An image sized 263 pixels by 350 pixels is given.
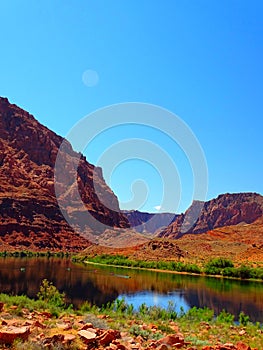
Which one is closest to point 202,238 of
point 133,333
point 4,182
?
point 4,182

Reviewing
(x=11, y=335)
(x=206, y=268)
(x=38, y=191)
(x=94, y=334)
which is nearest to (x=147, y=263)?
(x=206, y=268)

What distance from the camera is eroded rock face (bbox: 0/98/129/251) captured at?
359 feet

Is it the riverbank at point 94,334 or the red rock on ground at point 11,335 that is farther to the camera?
the riverbank at point 94,334

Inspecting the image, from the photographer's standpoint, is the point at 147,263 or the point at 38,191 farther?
the point at 38,191

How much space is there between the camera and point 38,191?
126750mm

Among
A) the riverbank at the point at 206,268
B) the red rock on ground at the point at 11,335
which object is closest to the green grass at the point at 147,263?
the riverbank at the point at 206,268

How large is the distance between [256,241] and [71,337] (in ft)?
290

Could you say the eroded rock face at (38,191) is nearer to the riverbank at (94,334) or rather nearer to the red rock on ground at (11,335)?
the riverbank at (94,334)

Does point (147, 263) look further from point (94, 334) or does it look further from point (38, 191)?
point (38, 191)

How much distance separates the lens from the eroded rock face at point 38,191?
109438 millimetres

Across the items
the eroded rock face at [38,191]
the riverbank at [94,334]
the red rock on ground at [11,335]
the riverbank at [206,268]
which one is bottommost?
the riverbank at [94,334]

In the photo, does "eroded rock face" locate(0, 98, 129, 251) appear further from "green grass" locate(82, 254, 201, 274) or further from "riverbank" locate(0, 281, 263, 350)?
"riverbank" locate(0, 281, 263, 350)

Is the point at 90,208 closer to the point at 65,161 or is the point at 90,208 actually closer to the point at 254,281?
the point at 65,161

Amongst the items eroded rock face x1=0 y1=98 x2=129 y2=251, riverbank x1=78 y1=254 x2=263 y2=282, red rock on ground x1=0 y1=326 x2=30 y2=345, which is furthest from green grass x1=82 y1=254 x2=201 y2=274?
red rock on ground x1=0 y1=326 x2=30 y2=345
